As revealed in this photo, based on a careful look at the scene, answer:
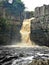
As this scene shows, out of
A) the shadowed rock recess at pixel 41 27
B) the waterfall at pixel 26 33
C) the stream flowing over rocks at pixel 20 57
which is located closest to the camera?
the stream flowing over rocks at pixel 20 57

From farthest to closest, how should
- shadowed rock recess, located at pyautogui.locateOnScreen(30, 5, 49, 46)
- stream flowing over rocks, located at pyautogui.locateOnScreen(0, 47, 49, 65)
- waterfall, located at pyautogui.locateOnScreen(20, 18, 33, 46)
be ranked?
waterfall, located at pyautogui.locateOnScreen(20, 18, 33, 46) < shadowed rock recess, located at pyautogui.locateOnScreen(30, 5, 49, 46) < stream flowing over rocks, located at pyautogui.locateOnScreen(0, 47, 49, 65)

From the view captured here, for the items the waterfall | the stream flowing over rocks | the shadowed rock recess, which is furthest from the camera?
the waterfall

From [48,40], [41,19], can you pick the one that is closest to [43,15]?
[41,19]

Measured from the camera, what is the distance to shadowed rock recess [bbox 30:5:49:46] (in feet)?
125

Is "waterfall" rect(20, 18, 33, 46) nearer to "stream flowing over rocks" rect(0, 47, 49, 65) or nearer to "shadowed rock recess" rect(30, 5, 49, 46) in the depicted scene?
"shadowed rock recess" rect(30, 5, 49, 46)

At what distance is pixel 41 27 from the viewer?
129ft

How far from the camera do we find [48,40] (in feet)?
125

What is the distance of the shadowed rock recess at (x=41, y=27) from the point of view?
38219mm

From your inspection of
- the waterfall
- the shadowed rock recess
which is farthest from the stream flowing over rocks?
the waterfall

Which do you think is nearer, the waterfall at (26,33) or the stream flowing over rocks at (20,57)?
the stream flowing over rocks at (20,57)

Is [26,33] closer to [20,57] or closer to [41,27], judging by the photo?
[41,27]

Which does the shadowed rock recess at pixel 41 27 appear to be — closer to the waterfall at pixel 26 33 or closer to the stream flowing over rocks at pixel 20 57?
the waterfall at pixel 26 33

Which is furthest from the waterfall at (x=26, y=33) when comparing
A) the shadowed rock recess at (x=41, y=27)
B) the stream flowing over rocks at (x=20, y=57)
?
the stream flowing over rocks at (x=20, y=57)

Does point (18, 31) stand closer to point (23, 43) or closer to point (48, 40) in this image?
point (23, 43)
